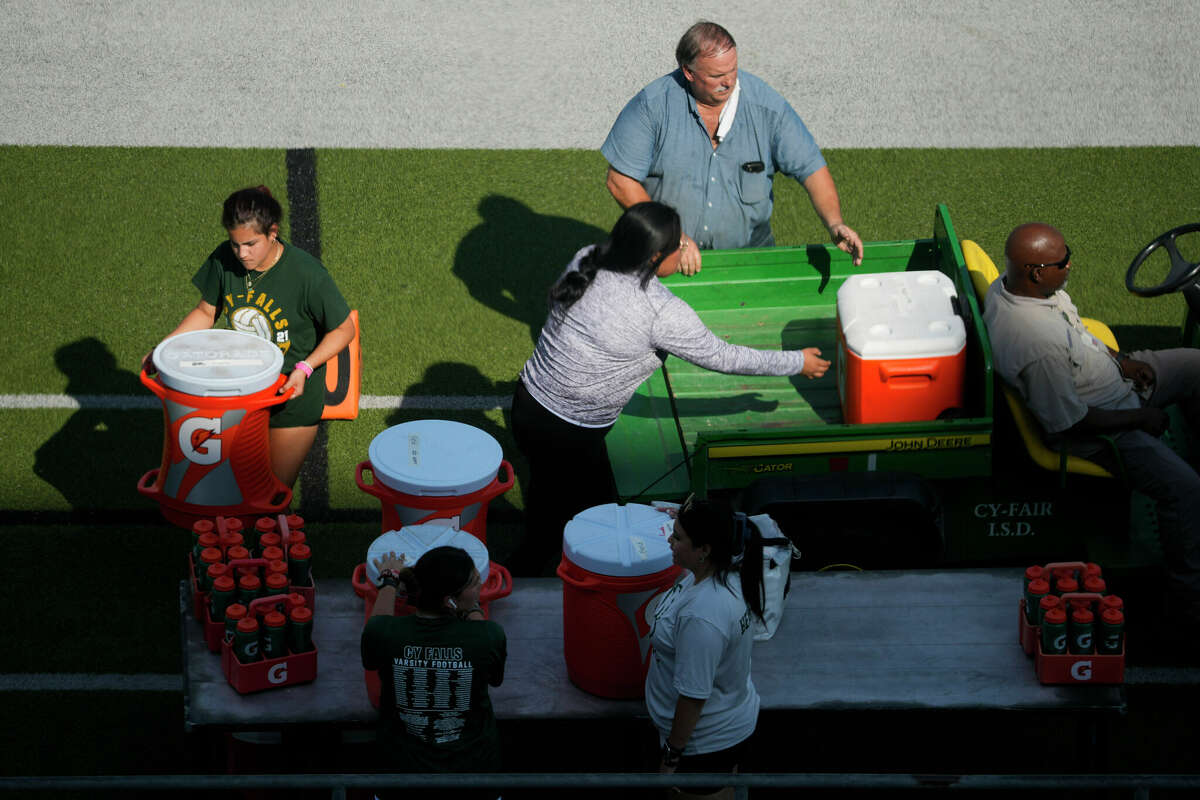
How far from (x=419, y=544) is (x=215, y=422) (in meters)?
1.41

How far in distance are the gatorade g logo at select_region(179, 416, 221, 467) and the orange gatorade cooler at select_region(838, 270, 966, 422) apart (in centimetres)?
289

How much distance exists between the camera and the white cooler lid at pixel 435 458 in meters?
5.58

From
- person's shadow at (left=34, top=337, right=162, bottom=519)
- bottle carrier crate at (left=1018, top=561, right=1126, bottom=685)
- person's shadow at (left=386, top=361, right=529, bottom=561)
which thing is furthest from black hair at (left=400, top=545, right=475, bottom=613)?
person's shadow at (left=34, top=337, right=162, bottom=519)

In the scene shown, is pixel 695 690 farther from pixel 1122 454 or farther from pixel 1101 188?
pixel 1101 188

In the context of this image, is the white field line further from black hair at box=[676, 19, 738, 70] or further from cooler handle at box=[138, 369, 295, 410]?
black hair at box=[676, 19, 738, 70]

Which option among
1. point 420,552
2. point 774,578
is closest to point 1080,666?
point 774,578

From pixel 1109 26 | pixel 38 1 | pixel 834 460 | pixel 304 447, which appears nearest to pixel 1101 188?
pixel 1109 26

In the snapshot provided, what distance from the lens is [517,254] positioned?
9.77 meters

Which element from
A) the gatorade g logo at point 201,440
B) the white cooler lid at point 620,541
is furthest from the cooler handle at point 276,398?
the white cooler lid at point 620,541

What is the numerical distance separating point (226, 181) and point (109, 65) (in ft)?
7.84

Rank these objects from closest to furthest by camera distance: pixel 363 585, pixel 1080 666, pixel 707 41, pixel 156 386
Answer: pixel 1080 666, pixel 363 585, pixel 156 386, pixel 707 41

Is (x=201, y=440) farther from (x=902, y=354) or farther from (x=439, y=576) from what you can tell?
(x=902, y=354)

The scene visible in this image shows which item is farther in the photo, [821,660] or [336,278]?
[336,278]

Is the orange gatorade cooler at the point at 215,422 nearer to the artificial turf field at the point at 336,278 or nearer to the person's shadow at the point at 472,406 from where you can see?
the artificial turf field at the point at 336,278
